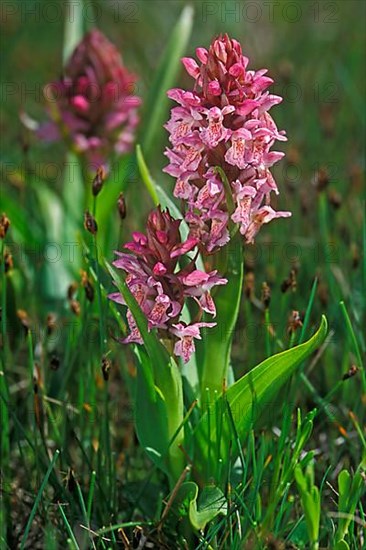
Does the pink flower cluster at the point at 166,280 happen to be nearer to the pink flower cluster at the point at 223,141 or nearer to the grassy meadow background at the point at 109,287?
the pink flower cluster at the point at 223,141

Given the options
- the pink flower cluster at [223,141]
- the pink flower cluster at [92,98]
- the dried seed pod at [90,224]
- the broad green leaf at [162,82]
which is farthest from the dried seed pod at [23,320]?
the broad green leaf at [162,82]

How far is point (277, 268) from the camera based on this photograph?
2.36 m

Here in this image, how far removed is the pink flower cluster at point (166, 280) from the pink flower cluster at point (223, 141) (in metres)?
0.05

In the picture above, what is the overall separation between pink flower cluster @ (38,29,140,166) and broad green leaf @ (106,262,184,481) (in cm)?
111

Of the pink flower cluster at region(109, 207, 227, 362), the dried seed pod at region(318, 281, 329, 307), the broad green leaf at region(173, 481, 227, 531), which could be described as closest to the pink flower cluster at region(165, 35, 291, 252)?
the pink flower cluster at region(109, 207, 227, 362)

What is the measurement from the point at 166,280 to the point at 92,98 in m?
1.15

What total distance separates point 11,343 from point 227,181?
3.53 ft

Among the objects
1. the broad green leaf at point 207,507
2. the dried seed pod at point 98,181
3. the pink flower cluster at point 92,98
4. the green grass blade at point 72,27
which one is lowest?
the broad green leaf at point 207,507

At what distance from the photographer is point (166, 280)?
134cm

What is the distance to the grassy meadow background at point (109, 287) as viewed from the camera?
1.55 m

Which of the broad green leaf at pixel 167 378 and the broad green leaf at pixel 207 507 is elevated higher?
the broad green leaf at pixel 167 378

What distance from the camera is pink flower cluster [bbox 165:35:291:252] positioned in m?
1.30

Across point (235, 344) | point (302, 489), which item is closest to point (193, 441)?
point (302, 489)

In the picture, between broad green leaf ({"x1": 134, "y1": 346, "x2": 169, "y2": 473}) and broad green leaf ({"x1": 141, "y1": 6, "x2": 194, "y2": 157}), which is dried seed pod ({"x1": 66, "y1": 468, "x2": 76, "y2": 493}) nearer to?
broad green leaf ({"x1": 134, "y1": 346, "x2": 169, "y2": 473})
